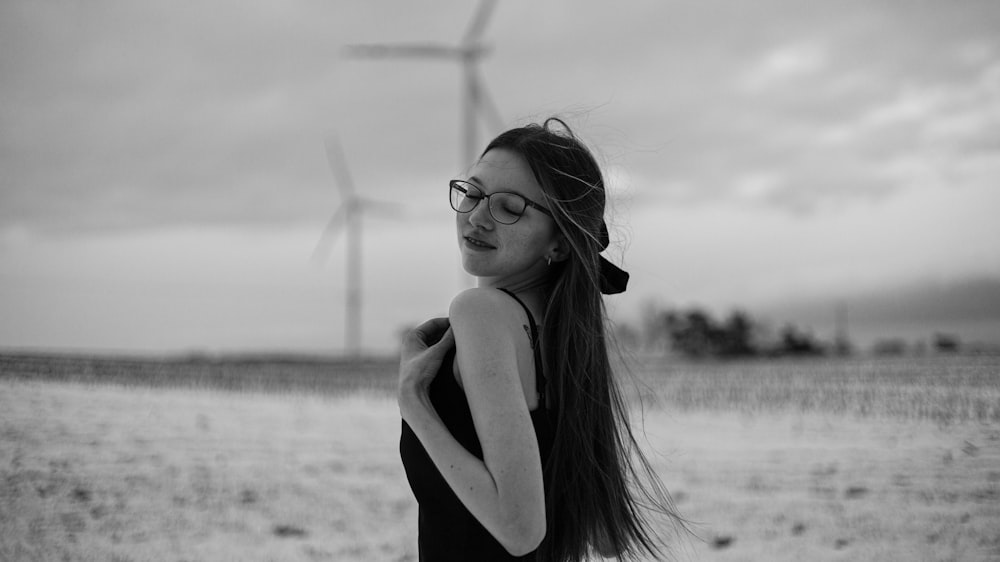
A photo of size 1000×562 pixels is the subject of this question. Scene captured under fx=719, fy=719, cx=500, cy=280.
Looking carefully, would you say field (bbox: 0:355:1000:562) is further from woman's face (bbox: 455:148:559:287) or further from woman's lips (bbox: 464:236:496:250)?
woman's lips (bbox: 464:236:496:250)

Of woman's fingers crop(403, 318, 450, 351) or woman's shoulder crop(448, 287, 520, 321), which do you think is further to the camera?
woman's fingers crop(403, 318, 450, 351)

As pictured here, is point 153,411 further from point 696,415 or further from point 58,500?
point 696,415

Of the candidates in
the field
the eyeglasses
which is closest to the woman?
the eyeglasses

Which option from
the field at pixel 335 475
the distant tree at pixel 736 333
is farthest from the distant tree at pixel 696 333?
the field at pixel 335 475

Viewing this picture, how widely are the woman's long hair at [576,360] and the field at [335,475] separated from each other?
2.04 feet

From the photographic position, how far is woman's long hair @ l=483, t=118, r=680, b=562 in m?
2.39

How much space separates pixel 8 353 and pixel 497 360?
151 inches

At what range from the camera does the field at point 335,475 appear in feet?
13.5

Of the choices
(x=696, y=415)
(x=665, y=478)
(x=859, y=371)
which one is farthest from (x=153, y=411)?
(x=696, y=415)

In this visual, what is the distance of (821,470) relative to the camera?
5.84 meters

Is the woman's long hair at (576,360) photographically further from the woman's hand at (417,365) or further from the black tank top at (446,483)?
the woman's hand at (417,365)

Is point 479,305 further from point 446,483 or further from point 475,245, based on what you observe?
point 446,483

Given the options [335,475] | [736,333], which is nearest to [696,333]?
[736,333]

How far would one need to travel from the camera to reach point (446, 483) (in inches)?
88.4
